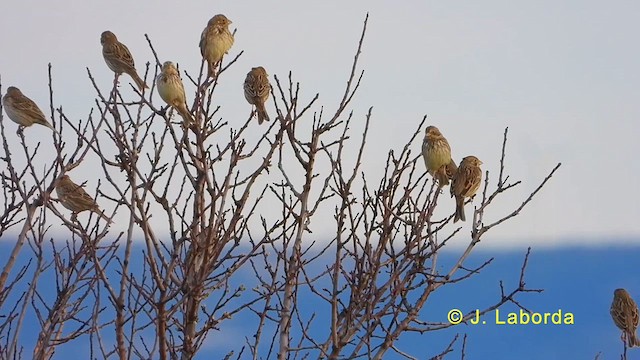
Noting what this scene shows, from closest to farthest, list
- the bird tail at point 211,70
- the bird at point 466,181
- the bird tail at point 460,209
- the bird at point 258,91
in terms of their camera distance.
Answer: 1. the bird tail at point 211,70
2. the bird tail at point 460,209
3. the bird at point 466,181
4. the bird at point 258,91

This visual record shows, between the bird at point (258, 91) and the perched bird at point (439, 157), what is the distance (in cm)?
200

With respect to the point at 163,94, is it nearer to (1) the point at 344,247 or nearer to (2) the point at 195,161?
(2) the point at 195,161

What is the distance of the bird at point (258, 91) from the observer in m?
9.17

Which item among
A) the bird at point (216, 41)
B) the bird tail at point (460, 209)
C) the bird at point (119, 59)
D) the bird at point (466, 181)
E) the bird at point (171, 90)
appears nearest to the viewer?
the bird at point (171, 90)

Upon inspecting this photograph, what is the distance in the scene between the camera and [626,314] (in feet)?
34.6

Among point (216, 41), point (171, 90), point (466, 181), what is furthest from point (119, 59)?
point (466, 181)

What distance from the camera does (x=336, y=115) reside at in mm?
5289

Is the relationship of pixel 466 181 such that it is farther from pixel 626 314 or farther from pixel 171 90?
pixel 626 314

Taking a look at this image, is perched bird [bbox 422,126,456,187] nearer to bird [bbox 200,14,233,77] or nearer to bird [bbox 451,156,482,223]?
bird [bbox 451,156,482,223]

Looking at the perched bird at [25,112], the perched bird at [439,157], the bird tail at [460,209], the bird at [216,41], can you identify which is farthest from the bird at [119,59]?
the bird tail at [460,209]

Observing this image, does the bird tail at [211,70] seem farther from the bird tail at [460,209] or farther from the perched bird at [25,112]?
the perched bird at [25,112]

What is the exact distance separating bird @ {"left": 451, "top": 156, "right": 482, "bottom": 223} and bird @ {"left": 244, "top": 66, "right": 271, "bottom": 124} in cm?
241

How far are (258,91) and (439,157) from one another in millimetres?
2346

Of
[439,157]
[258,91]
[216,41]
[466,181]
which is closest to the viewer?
[466,181]
